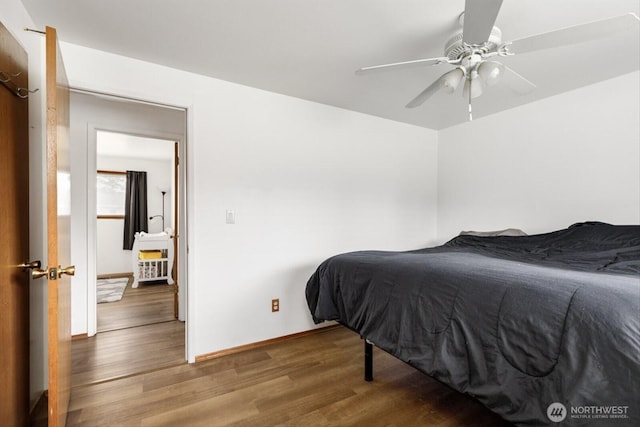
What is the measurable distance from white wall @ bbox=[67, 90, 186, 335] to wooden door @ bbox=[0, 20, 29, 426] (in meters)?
1.42

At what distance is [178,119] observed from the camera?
10.4ft

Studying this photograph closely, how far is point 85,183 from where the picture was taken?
2.82 metres

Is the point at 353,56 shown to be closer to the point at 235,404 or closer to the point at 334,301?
the point at 334,301

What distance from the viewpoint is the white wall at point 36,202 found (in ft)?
5.25

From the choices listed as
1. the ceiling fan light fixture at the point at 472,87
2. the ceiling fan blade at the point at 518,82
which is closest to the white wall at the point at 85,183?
the ceiling fan light fixture at the point at 472,87

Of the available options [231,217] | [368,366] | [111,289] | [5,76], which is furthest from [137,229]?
[368,366]

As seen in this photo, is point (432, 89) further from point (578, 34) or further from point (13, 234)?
point (13, 234)

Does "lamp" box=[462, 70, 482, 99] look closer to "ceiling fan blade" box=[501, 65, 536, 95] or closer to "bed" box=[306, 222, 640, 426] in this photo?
"ceiling fan blade" box=[501, 65, 536, 95]

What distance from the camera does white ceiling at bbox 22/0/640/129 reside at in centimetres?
156

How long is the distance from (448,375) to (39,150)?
97.9 inches

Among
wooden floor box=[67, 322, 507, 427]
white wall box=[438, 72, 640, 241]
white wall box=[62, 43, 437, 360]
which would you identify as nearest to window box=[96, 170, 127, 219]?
wooden floor box=[67, 322, 507, 427]

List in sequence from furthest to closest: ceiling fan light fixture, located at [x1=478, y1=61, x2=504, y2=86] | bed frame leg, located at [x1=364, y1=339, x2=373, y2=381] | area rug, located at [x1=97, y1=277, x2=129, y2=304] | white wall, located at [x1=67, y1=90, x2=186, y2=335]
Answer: area rug, located at [x1=97, y1=277, x2=129, y2=304] < white wall, located at [x1=67, y1=90, x2=186, y2=335] < bed frame leg, located at [x1=364, y1=339, x2=373, y2=381] < ceiling fan light fixture, located at [x1=478, y1=61, x2=504, y2=86]

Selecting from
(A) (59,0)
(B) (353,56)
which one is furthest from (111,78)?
(B) (353,56)

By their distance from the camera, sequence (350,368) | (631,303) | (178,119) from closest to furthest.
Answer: (631,303)
(350,368)
(178,119)
